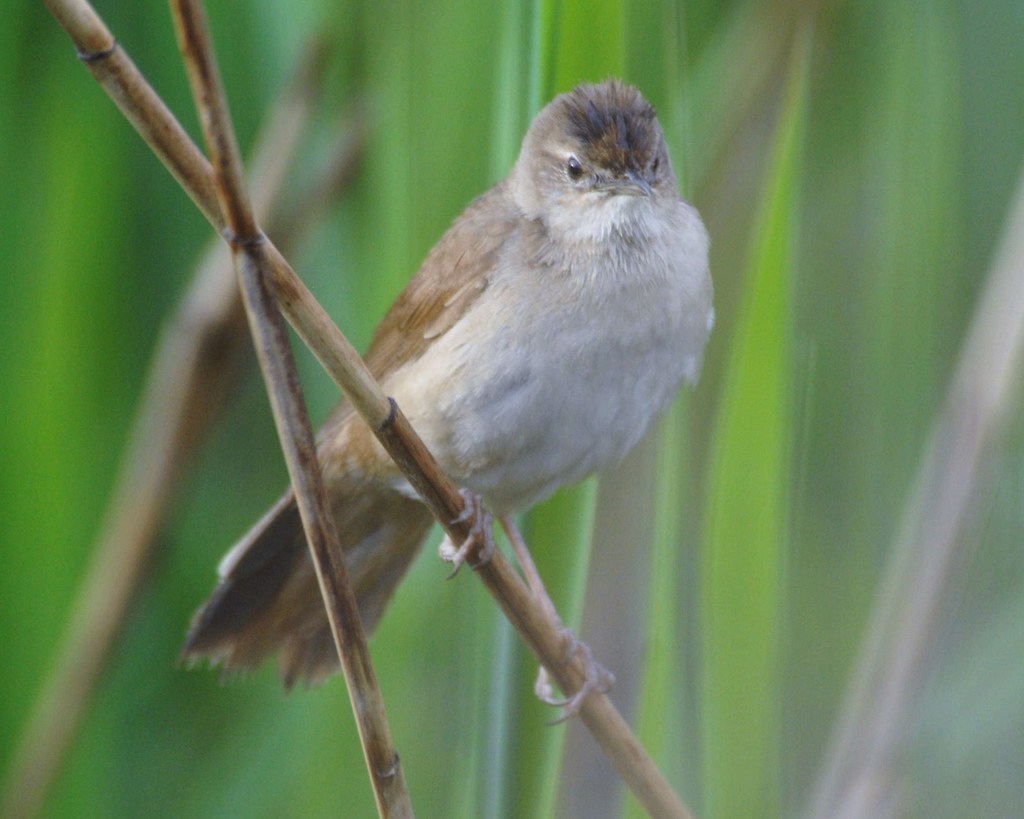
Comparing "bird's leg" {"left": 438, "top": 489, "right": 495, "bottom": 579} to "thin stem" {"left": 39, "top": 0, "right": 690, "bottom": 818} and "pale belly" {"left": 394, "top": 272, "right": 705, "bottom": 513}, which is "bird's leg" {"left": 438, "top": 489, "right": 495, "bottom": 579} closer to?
"thin stem" {"left": 39, "top": 0, "right": 690, "bottom": 818}

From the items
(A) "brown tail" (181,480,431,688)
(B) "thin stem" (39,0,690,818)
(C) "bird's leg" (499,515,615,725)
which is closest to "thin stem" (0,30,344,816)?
(A) "brown tail" (181,480,431,688)

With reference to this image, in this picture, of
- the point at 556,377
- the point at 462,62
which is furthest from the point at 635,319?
the point at 462,62

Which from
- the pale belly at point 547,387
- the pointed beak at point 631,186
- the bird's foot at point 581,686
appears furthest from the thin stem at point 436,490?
the pointed beak at point 631,186

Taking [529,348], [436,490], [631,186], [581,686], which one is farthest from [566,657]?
[631,186]

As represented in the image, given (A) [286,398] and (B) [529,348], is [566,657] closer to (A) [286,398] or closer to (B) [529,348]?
(B) [529,348]

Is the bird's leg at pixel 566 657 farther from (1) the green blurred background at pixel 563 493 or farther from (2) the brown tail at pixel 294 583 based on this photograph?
(2) the brown tail at pixel 294 583

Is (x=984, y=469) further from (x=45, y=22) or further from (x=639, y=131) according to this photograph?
(x=45, y=22)
